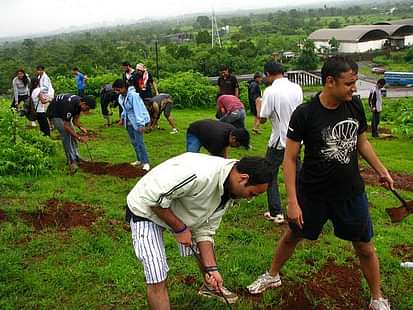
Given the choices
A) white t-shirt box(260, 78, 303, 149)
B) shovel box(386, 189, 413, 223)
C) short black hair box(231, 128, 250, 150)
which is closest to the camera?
shovel box(386, 189, 413, 223)

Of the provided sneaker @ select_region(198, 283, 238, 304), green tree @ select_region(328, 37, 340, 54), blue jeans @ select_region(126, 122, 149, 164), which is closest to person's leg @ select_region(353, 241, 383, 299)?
sneaker @ select_region(198, 283, 238, 304)

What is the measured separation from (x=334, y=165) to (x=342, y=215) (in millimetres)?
404

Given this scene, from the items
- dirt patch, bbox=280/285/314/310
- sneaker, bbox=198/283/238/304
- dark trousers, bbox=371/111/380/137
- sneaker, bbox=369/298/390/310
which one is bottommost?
dark trousers, bbox=371/111/380/137

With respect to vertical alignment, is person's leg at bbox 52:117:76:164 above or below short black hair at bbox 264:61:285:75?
below

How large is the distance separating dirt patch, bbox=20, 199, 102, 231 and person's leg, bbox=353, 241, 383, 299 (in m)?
3.34

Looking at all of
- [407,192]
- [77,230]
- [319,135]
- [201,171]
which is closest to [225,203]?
[201,171]

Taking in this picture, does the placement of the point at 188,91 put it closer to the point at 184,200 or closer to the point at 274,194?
the point at 274,194

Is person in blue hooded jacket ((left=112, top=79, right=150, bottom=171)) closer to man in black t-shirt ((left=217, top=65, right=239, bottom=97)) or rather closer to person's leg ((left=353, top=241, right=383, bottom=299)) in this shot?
man in black t-shirt ((left=217, top=65, right=239, bottom=97))

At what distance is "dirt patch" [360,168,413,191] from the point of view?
8.29 m

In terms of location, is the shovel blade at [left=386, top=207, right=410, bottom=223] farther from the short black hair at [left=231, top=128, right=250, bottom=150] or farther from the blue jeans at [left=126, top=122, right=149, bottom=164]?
the blue jeans at [left=126, top=122, right=149, bottom=164]

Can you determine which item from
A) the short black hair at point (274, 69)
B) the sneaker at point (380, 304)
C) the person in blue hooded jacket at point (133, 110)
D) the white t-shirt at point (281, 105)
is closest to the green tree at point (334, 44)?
the person in blue hooded jacket at point (133, 110)

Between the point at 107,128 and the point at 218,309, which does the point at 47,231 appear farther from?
the point at 107,128

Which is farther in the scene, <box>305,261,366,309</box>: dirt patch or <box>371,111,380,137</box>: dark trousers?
<box>371,111,380,137</box>: dark trousers

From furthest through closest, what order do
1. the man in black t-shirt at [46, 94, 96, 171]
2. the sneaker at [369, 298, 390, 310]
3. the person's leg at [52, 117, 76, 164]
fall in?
the person's leg at [52, 117, 76, 164] < the man in black t-shirt at [46, 94, 96, 171] < the sneaker at [369, 298, 390, 310]
